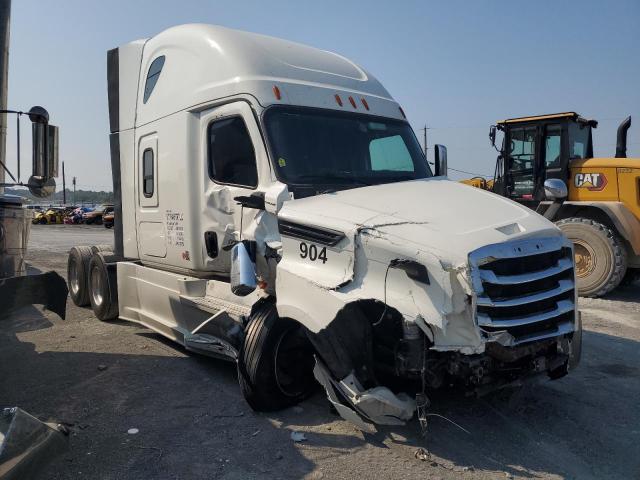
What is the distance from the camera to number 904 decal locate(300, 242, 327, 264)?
3.95 m

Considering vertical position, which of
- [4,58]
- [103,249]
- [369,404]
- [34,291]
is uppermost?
[4,58]

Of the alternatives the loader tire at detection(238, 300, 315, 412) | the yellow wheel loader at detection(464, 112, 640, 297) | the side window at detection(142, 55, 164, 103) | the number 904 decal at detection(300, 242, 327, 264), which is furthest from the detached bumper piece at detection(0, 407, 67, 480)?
the yellow wheel loader at detection(464, 112, 640, 297)

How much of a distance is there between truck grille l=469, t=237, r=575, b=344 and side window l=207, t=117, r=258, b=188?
2.34 metres

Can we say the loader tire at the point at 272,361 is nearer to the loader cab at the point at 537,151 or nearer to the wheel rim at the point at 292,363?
the wheel rim at the point at 292,363

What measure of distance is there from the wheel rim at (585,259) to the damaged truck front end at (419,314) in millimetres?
5903

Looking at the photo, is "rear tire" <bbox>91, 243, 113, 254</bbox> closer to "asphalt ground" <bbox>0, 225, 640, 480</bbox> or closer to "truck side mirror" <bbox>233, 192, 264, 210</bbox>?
"asphalt ground" <bbox>0, 225, 640, 480</bbox>

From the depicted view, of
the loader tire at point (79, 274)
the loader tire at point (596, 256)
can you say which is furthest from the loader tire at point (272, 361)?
the loader tire at point (596, 256)

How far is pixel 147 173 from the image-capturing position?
21.9 ft

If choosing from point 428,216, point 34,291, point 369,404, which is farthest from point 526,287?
point 34,291

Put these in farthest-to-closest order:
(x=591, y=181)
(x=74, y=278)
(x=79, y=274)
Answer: (x=591, y=181), (x=74, y=278), (x=79, y=274)

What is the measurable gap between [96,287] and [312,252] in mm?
5335

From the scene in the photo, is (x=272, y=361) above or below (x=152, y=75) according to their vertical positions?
below

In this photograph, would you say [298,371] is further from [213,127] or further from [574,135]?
[574,135]

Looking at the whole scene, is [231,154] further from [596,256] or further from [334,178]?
[596,256]
